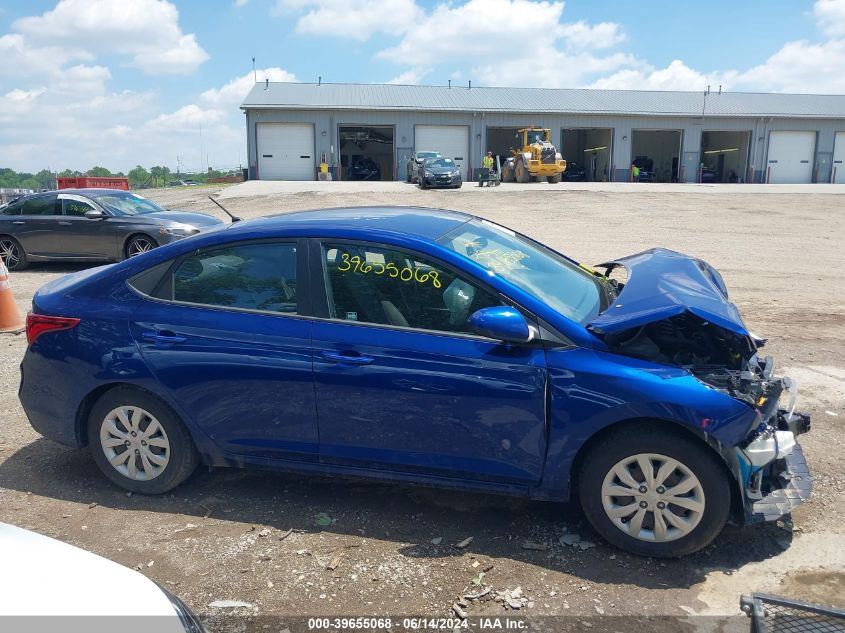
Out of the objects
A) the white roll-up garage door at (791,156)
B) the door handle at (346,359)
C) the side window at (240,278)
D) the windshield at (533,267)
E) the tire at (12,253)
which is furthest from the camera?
the white roll-up garage door at (791,156)

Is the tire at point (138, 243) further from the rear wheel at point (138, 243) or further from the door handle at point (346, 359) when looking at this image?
the door handle at point (346, 359)

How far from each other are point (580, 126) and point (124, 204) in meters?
39.0

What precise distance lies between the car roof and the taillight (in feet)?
3.80

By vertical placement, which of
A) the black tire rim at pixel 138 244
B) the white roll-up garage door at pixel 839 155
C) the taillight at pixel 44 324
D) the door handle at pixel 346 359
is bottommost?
the black tire rim at pixel 138 244

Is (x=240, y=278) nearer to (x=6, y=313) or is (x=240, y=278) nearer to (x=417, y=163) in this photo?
(x=6, y=313)

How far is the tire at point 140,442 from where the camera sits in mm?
4070

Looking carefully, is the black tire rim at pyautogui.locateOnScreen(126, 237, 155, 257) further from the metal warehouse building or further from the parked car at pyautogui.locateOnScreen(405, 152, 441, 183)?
the metal warehouse building

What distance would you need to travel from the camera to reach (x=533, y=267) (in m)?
4.18

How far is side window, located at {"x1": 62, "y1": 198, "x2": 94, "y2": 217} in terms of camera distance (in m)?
13.0

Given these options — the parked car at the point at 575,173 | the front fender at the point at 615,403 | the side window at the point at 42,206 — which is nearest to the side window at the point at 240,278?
the front fender at the point at 615,403

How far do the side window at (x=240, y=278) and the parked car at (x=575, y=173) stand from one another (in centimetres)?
5012

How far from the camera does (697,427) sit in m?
3.23

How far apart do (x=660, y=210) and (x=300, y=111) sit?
26.9m

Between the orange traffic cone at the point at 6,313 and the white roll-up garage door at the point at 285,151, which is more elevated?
the white roll-up garage door at the point at 285,151
